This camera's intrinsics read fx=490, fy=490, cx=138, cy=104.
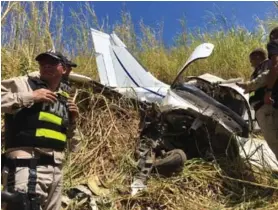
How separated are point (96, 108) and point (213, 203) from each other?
1.70 metres

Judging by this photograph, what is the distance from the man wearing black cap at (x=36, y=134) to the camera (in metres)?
3.23

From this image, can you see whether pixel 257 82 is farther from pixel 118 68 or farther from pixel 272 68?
pixel 118 68

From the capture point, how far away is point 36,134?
331 centimetres

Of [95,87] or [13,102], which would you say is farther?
[95,87]

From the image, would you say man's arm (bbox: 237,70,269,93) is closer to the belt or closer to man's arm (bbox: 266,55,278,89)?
man's arm (bbox: 266,55,278,89)

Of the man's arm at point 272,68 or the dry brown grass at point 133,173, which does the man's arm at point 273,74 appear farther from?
the dry brown grass at point 133,173

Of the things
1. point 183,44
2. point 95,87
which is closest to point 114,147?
point 95,87

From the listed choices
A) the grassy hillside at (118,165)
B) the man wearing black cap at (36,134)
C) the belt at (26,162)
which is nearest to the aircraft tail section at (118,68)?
the grassy hillside at (118,165)

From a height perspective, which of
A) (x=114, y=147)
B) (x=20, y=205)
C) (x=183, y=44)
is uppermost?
(x=183, y=44)

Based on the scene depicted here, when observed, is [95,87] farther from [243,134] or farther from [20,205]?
[20,205]

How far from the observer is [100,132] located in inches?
204

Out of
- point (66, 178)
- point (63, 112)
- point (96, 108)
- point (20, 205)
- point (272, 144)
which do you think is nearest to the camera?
point (20, 205)

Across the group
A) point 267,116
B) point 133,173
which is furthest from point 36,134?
point 267,116

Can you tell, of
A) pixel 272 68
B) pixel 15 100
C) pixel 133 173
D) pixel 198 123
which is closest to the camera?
pixel 15 100
